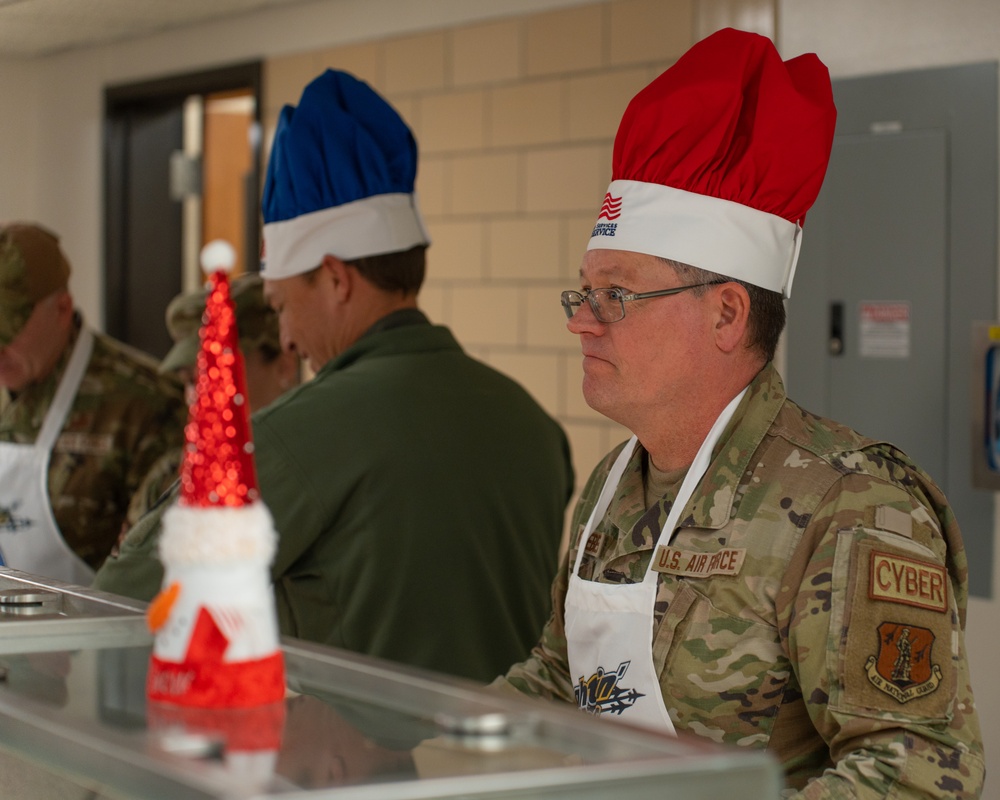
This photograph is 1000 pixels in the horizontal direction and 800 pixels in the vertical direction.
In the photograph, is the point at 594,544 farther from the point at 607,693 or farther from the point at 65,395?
the point at 65,395

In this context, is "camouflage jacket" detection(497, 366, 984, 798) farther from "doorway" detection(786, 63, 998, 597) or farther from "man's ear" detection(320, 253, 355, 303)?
"doorway" detection(786, 63, 998, 597)

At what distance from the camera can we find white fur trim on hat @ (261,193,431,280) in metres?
1.85

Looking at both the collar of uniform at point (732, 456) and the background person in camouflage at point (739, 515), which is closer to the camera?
the background person in camouflage at point (739, 515)

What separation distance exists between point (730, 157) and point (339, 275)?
2.46 feet

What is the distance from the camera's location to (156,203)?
4.32m

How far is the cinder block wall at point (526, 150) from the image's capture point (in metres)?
2.98

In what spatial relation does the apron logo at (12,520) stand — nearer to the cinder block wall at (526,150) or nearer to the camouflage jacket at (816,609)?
the camouflage jacket at (816,609)

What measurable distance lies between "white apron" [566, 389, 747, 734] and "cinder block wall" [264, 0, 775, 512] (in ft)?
5.89

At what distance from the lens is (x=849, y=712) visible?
1.02 m

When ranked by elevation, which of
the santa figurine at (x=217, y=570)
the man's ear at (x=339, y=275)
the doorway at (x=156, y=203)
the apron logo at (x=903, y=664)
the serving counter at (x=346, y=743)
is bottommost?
the apron logo at (x=903, y=664)

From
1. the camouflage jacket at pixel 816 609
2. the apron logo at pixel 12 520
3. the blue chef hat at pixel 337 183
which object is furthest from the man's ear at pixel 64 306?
the camouflage jacket at pixel 816 609

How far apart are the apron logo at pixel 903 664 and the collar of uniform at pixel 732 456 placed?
18 cm

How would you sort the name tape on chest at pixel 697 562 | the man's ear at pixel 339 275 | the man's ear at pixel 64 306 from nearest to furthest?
1. the name tape on chest at pixel 697 562
2. the man's ear at pixel 339 275
3. the man's ear at pixel 64 306

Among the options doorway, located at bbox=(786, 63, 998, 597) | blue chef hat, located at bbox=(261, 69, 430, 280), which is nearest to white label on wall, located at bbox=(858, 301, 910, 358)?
doorway, located at bbox=(786, 63, 998, 597)
